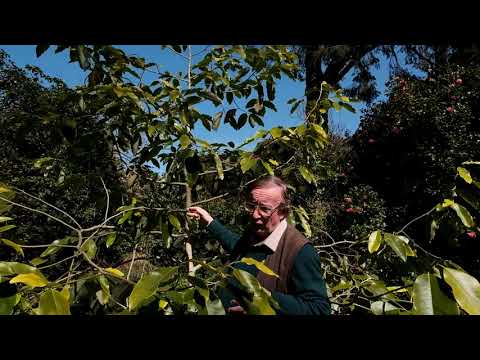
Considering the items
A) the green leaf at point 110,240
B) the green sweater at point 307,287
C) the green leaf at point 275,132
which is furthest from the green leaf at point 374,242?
the green leaf at point 110,240

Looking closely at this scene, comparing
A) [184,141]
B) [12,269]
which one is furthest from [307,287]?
[12,269]

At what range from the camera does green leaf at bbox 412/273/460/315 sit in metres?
0.56

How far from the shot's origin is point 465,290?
1.85 feet

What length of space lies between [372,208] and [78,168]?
600 centimetres

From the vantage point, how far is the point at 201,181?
240 cm

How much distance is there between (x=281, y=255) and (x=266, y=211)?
0.24m

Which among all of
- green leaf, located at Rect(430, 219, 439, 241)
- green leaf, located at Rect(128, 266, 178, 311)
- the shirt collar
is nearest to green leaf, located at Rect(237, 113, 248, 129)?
the shirt collar

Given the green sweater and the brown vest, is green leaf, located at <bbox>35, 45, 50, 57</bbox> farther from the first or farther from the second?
the brown vest

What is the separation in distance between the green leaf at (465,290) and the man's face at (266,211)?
41.0 inches

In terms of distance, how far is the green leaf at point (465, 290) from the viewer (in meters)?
0.54

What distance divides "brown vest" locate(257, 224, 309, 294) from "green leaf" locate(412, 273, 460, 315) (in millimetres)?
801

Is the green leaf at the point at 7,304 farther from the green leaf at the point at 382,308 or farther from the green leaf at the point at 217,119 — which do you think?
the green leaf at the point at 217,119
